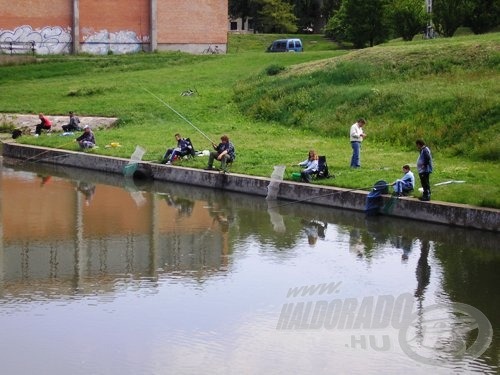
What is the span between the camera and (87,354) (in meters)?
14.3

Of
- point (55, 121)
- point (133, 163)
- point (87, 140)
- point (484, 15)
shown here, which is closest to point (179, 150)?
point (133, 163)

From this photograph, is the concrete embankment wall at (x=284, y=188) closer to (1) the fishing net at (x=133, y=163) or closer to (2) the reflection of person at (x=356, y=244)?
(1) the fishing net at (x=133, y=163)

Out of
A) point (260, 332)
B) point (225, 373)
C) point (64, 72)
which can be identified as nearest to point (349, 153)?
point (260, 332)

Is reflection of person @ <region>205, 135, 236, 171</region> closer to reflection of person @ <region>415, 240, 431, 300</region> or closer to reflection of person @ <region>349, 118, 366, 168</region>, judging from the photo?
reflection of person @ <region>349, 118, 366, 168</region>

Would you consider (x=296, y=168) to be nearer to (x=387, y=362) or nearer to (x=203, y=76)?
(x=387, y=362)

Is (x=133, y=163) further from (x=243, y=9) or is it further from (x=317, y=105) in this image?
(x=243, y=9)

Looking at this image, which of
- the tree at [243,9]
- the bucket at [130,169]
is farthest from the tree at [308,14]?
the bucket at [130,169]

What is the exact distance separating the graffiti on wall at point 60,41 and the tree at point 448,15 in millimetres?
20552

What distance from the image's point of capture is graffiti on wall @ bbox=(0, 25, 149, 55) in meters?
59.6

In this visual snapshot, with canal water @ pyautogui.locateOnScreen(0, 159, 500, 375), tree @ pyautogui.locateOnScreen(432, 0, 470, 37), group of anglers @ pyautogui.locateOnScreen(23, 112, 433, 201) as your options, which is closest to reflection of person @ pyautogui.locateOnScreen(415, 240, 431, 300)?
canal water @ pyautogui.locateOnScreen(0, 159, 500, 375)

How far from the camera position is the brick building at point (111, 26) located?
196 ft

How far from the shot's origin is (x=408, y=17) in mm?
50219

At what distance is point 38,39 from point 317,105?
87.4 ft

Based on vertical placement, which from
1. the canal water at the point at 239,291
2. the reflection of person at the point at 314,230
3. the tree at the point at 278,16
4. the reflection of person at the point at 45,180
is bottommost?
the canal water at the point at 239,291
